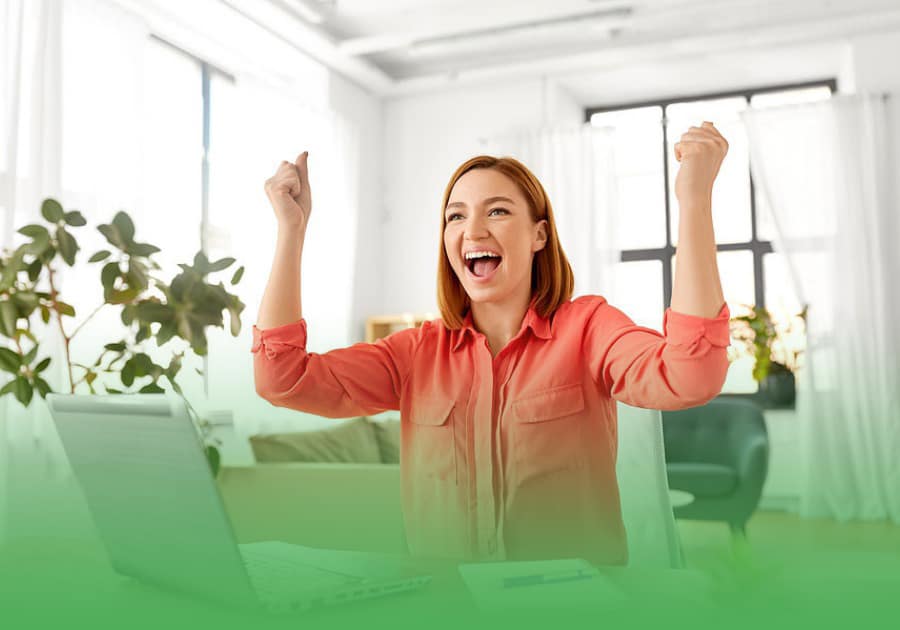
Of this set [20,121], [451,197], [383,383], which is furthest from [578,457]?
[20,121]

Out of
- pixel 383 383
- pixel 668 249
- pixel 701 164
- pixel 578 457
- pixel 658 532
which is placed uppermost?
pixel 668 249

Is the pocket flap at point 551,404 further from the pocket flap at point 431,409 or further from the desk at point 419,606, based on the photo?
the desk at point 419,606

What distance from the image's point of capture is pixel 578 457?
50.9 inches

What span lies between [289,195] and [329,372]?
0.93ft

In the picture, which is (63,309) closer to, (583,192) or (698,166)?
(698,166)

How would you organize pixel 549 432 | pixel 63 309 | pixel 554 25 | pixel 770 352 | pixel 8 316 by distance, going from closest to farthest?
pixel 549 432
pixel 8 316
pixel 63 309
pixel 554 25
pixel 770 352

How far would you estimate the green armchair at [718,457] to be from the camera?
4137 millimetres

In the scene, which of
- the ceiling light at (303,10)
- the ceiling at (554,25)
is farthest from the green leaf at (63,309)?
the ceiling light at (303,10)

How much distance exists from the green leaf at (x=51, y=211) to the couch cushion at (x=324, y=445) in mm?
1451

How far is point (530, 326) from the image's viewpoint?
53.1 inches

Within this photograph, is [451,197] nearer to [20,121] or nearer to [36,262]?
[36,262]

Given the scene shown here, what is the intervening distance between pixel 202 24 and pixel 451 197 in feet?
12.1

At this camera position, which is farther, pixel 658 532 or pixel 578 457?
pixel 658 532

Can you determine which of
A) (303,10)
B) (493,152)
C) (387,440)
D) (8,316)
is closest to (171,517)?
(8,316)
